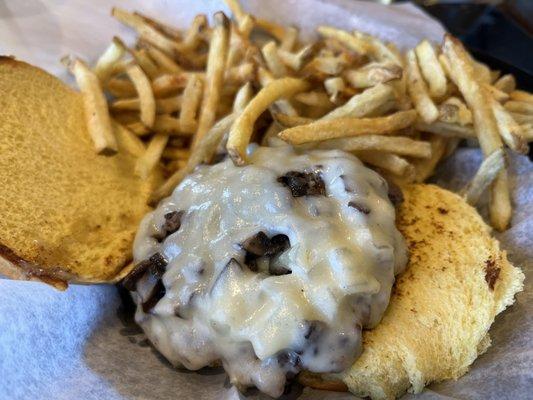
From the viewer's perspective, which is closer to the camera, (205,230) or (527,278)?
(205,230)

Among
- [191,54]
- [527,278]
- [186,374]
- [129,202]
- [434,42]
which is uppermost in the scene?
[434,42]

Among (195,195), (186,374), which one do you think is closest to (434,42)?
(195,195)

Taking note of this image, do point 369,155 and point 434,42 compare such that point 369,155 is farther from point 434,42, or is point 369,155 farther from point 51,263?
point 51,263

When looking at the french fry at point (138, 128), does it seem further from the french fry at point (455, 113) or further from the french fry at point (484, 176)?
the french fry at point (484, 176)

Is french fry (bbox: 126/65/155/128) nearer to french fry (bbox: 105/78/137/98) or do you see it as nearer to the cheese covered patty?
french fry (bbox: 105/78/137/98)

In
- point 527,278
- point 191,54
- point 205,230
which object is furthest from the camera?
point 191,54

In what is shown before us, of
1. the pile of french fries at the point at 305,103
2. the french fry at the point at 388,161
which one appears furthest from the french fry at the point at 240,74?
the french fry at the point at 388,161
